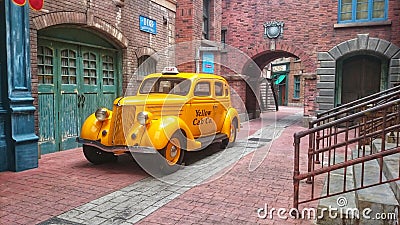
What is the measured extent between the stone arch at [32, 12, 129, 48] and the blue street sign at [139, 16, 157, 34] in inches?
33.7

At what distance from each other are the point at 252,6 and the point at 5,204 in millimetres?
11032

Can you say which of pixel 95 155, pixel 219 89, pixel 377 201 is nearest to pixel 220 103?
pixel 219 89

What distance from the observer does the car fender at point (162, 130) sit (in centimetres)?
483

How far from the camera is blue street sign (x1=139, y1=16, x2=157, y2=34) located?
342 inches

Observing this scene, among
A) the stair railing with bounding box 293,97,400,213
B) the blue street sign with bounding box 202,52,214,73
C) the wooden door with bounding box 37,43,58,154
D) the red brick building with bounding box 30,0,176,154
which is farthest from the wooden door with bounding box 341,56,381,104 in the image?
the wooden door with bounding box 37,43,58,154

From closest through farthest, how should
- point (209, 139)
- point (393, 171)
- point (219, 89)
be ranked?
point (393, 171) < point (209, 139) < point (219, 89)

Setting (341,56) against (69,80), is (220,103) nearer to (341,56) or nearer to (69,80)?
(69,80)

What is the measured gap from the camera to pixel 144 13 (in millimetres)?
8844

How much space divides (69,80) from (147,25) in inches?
116

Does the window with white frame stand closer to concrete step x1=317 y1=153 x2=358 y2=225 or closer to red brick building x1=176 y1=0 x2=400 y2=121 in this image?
red brick building x1=176 y1=0 x2=400 y2=121

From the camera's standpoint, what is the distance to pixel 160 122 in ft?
16.7

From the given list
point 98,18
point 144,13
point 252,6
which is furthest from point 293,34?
point 98,18

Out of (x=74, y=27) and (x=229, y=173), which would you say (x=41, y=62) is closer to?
(x=74, y=27)

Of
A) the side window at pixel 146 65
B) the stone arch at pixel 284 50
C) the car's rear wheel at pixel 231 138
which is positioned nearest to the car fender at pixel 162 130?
the car's rear wheel at pixel 231 138
